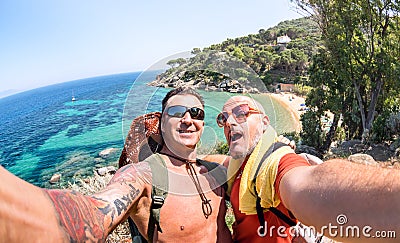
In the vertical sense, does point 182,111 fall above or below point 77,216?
above

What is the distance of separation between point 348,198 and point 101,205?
1008mm

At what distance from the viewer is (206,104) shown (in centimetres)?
214

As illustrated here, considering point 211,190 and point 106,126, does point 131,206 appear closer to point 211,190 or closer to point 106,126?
point 211,190

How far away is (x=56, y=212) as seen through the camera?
78 cm

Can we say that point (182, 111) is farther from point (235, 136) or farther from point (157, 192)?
point (157, 192)

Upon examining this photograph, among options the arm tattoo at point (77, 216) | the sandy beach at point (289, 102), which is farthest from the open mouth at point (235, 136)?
the arm tattoo at point (77, 216)

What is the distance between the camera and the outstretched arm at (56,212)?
1.90 ft

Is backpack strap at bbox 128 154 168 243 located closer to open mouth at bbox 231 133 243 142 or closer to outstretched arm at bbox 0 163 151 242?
outstretched arm at bbox 0 163 151 242

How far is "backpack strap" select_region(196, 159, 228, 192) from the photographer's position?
1990mm

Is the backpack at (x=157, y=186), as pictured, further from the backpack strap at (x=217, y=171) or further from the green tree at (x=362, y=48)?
the green tree at (x=362, y=48)

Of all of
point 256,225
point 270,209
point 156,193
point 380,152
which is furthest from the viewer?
point 380,152

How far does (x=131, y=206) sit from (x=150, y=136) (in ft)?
2.22

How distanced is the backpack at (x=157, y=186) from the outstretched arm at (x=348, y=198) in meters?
0.89

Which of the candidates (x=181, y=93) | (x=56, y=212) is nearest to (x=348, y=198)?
(x=56, y=212)
